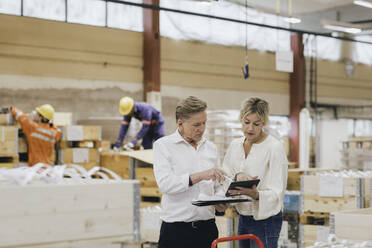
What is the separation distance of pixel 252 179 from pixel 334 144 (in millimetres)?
14880

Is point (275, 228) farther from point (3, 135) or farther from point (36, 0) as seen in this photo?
point (36, 0)

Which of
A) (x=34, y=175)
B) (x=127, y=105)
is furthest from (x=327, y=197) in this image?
(x=127, y=105)

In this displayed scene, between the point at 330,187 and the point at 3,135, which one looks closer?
the point at 330,187

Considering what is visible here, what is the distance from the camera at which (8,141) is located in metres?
9.25

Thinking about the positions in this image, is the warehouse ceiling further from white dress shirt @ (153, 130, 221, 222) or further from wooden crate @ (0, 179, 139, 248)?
wooden crate @ (0, 179, 139, 248)

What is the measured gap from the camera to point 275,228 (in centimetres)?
360

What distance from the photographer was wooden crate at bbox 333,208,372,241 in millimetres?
3582

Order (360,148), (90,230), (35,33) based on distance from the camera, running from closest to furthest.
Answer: (90,230), (35,33), (360,148)

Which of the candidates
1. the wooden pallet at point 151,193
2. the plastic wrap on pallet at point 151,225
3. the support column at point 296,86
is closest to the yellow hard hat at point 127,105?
the wooden pallet at point 151,193

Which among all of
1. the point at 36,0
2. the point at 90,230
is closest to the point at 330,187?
the point at 90,230

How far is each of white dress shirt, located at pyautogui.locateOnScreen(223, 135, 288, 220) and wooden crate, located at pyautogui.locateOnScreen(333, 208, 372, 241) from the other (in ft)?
1.53

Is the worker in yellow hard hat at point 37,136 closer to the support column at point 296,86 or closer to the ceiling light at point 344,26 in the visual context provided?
the ceiling light at point 344,26

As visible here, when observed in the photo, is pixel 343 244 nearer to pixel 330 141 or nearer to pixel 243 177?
pixel 243 177

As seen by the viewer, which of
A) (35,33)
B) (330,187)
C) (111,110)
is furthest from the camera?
(111,110)
